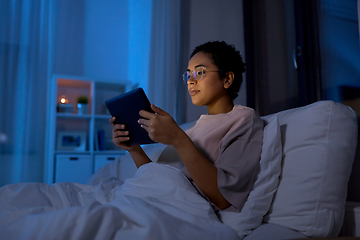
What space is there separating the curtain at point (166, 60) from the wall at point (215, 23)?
0.16 meters

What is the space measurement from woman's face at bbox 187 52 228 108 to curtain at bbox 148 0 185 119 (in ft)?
4.90

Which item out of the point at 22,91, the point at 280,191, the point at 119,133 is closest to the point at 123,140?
the point at 119,133

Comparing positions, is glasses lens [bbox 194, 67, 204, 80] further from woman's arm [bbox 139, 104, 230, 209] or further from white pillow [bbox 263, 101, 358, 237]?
white pillow [bbox 263, 101, 358, 237]

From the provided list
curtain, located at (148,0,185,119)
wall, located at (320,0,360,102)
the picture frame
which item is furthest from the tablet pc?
the picture frame

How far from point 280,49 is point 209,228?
1.97 metres

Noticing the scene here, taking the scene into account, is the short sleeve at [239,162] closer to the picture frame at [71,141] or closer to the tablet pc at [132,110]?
the tablet pc at [132,110]

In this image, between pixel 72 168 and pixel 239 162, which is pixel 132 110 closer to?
pixel 239 162

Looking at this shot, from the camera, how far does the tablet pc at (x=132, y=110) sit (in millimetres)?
923

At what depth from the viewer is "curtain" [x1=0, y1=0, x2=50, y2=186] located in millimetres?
2453

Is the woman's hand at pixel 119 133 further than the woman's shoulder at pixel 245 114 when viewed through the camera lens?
Yes

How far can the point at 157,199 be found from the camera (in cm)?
75

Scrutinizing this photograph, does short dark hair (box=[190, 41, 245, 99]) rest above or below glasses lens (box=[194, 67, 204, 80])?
above

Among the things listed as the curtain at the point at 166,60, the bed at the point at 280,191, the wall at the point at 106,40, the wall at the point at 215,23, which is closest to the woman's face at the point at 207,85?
the bed at the point at 280,191

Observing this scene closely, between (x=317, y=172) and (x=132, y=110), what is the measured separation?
0.63 meters
